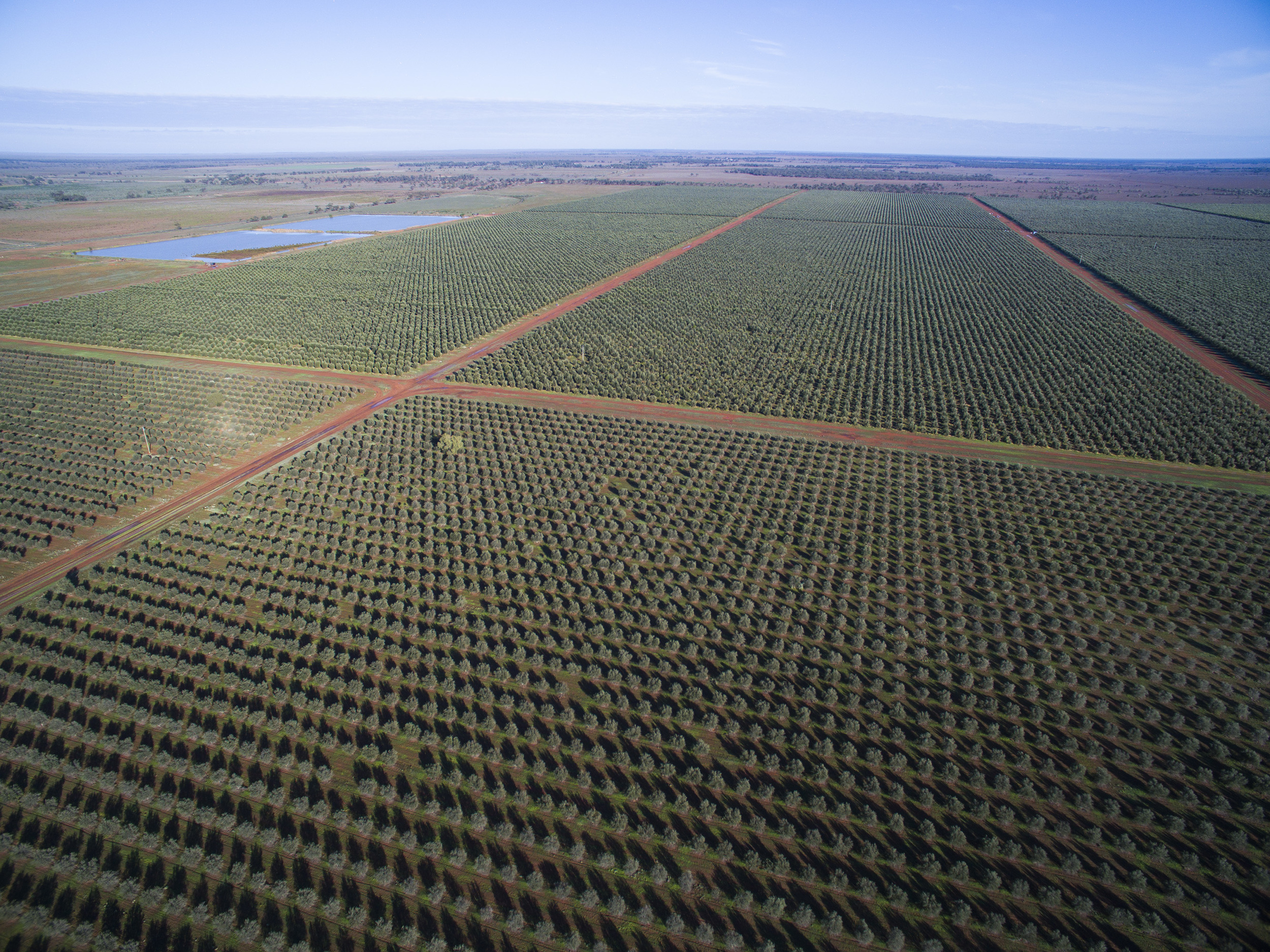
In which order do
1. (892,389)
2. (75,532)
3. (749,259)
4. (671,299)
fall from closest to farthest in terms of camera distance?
(75,532) < (892,389) < (671,299) < (749,259)

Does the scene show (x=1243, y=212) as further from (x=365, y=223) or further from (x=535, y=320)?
(x=365, y=223)

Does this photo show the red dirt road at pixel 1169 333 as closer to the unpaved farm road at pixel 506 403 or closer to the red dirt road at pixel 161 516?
the unpaved farm road at pixel 506 403

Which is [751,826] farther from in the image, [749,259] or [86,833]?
[749,259]

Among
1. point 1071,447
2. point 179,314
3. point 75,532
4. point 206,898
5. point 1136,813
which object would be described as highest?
point 179,314

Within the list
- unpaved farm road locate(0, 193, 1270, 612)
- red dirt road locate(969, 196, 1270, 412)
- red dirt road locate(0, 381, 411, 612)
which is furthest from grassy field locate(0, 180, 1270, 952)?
red dirt road locate(969, 196, 1270, 412)

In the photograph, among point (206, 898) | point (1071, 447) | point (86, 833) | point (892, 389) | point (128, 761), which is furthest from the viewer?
point (892, 389)

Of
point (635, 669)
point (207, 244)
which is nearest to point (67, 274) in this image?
point (207, 244)

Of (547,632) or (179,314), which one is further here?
(179,314)

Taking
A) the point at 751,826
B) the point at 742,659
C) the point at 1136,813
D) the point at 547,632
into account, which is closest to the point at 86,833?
the point at 547,632
